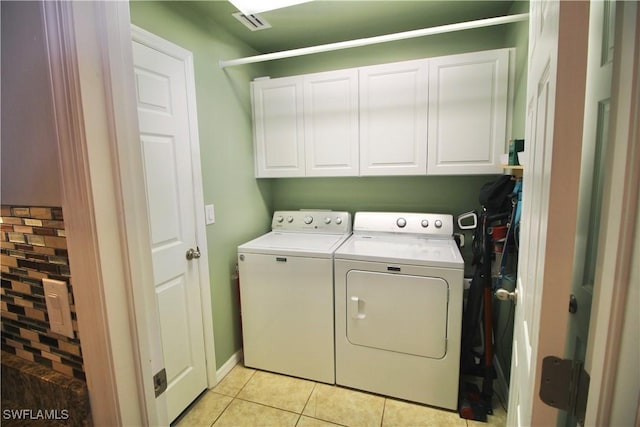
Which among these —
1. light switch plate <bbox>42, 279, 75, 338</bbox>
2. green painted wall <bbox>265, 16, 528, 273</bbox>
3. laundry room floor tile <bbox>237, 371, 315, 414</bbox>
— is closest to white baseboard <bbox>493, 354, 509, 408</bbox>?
green painted wall <bbox>265, 16, 528, 273</bbox>

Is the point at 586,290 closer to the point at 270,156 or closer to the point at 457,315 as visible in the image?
the point at 457,315

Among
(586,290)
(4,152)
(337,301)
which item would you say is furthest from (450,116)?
(4,152)

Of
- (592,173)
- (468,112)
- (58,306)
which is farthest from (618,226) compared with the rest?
(468,112)

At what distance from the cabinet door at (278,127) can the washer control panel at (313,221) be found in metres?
0.36

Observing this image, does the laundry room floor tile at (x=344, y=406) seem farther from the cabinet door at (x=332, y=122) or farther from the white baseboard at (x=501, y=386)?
the cabinet door at (x=332, y=122)

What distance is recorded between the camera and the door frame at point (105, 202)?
→ 1.78 feet

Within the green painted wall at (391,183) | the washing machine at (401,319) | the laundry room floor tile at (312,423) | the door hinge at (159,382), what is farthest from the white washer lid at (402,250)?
the door hinge at (159,382)

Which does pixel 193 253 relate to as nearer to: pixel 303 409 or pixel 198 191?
pixel 198 191

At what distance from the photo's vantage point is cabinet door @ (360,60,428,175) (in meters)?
2.07

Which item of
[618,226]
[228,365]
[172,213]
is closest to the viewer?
[618,226]

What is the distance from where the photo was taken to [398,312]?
1855 millimetres

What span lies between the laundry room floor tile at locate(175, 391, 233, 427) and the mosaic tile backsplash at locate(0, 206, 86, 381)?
1360mm

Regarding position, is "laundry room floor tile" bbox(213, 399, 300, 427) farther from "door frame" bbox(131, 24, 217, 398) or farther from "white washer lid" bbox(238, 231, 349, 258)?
"white washer lid" bbox(238, 231, 349, 258)

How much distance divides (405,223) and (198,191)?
1.49m
